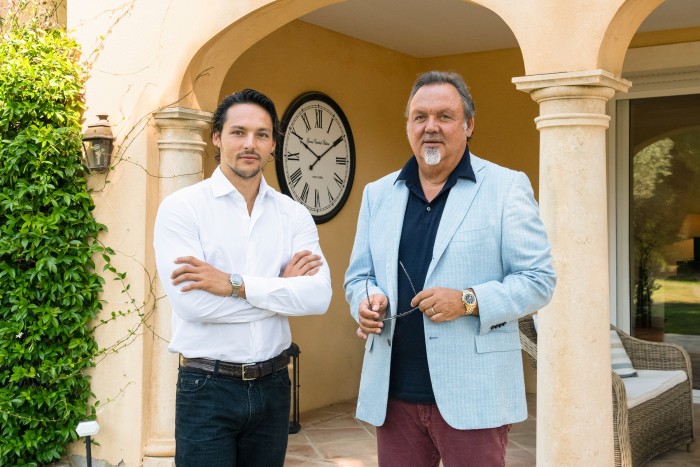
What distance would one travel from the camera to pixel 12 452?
5219mm

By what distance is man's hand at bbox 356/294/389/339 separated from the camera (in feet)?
7.66

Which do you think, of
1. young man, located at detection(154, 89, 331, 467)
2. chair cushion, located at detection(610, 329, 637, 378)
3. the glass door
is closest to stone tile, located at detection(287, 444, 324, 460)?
chair cushion, located at detection(610, 329, 637, 378)

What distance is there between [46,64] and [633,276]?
493 cm

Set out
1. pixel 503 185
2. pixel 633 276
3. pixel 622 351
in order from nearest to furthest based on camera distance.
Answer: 1. pixel 503 185
2. pixel 622 351
3. pixel 633 276

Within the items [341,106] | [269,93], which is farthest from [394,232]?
[341,106]

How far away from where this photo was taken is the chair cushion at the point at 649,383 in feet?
16.3

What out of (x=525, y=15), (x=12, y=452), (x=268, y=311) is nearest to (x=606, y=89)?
(x=525, y=15)

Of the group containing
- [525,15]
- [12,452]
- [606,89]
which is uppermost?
[525,15]

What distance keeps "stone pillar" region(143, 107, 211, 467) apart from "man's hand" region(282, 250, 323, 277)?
2.65m

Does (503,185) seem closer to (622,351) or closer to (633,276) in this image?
(622,351)

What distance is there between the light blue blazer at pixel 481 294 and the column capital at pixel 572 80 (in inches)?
64.7

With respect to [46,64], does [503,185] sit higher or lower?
lower

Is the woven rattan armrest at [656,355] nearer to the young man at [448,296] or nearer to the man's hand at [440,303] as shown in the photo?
the young man at [448,296]

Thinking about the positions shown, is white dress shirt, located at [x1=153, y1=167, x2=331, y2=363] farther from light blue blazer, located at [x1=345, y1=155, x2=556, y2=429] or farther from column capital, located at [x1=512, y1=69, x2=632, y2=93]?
column capital, located at [x1=512, y1=69, x2=632, y2=93]
